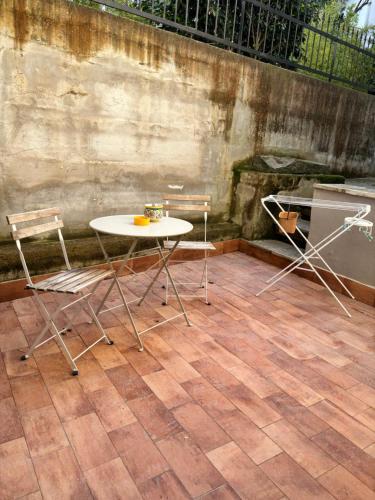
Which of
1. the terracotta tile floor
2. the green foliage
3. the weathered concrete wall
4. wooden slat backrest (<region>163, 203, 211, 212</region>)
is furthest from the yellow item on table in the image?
the green foliage

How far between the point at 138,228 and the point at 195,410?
1412mm

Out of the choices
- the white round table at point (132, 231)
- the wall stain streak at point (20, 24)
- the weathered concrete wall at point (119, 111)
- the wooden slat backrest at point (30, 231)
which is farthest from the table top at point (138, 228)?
the wall stain streak at point (20, 24)

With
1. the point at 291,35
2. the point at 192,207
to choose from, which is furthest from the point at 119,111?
the point at 291,35

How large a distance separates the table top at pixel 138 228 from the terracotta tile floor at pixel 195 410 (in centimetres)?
86

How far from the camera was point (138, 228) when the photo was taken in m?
2.95

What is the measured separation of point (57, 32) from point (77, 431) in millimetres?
3372

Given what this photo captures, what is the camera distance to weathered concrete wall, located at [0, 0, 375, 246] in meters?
3.39

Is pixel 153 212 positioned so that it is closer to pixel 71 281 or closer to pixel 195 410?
pixel 71 281

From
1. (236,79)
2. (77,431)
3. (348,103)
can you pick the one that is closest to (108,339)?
(77,431)

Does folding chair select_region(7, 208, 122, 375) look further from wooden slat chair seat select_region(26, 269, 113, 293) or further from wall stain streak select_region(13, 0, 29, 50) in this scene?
wall stain streak select_region(13, 0, 29, 50)

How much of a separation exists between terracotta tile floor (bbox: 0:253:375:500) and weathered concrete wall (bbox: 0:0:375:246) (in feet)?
4.53

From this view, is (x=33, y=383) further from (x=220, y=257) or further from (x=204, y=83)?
(x=204, y=83)

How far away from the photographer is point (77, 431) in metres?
2.02

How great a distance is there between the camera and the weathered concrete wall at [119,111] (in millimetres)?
3395
